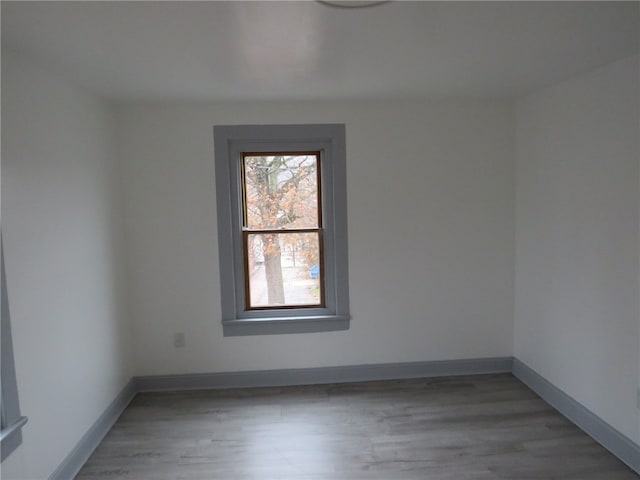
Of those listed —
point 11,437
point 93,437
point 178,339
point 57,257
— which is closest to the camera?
point 11,437

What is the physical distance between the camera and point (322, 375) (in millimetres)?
3602

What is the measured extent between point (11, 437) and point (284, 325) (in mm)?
1961

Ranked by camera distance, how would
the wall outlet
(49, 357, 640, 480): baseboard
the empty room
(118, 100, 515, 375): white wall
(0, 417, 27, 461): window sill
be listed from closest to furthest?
(0, 417, 27, 461): window sill < the empty room < (49, 357, 640, 480): baseboard < (118, 100, 515, 375): white wall < the wall outlet

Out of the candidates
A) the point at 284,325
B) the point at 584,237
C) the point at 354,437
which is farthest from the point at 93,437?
the point at 584,237

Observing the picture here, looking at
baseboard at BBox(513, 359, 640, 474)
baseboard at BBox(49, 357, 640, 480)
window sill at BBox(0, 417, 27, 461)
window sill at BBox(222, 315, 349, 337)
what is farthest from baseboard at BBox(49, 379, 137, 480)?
baseboard at BBox(513, 359, 640, 474)

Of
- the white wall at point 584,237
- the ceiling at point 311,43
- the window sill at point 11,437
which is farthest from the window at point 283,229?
the window sill at point 11,437

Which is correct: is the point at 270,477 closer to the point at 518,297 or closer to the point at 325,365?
the point at 325,365

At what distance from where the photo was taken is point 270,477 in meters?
2.41

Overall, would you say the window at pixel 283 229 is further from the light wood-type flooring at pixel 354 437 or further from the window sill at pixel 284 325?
the light wood-type flooring at pixel 354 437

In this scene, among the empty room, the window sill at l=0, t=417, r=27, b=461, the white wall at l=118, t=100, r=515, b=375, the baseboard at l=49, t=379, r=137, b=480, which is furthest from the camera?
the white wall at l=118, t=100, r=515, b=375

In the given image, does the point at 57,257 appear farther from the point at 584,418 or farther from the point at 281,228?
the point at 584,418

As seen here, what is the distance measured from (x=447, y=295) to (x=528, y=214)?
90 centimetres

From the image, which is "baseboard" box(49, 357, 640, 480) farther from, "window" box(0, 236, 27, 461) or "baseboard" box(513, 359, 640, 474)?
"window" box(0, 236, 27, 461)

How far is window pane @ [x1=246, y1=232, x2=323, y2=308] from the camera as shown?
3.58 m
